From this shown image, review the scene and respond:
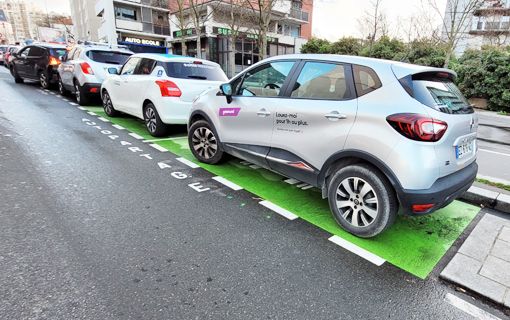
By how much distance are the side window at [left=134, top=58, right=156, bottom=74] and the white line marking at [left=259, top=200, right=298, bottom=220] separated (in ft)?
13.2

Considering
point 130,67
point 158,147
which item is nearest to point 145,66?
point 130,67

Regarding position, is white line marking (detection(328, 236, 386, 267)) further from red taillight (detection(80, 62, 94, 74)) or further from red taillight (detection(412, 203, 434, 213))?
red taillight (detection(80, 62, 94, 74))

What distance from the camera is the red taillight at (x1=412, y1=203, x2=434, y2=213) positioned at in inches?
111

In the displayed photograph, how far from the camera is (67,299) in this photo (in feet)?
7.36

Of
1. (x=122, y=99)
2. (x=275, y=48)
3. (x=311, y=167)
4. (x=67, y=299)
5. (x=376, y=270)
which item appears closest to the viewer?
(x=67, y=299)

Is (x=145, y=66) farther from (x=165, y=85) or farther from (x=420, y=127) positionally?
(x=420, y=127)

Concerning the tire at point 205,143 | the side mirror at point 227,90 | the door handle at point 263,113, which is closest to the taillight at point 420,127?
the door handle at point 263,113

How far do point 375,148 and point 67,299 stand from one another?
9.08 ft

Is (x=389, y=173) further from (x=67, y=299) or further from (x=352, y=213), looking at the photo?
(x=67, y=299)

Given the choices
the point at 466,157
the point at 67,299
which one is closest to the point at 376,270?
the point at 466,157

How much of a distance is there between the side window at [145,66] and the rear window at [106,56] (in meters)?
3.25

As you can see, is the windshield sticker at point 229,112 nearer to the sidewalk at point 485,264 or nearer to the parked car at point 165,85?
the parked car at point 165,85

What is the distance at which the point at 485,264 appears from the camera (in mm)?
2824

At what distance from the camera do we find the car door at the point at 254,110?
3.90 m
